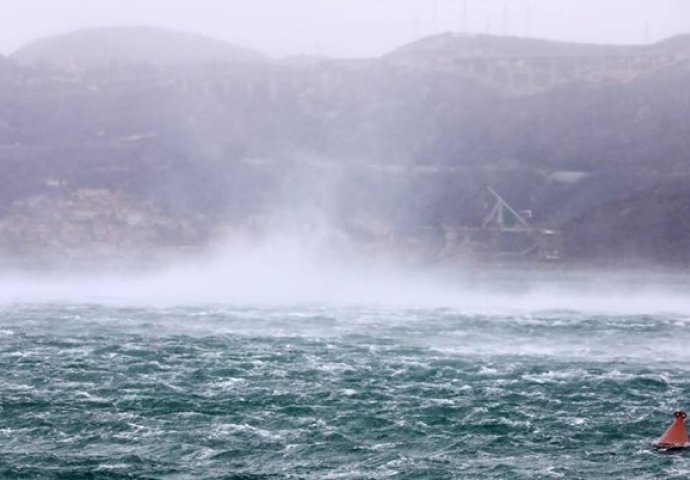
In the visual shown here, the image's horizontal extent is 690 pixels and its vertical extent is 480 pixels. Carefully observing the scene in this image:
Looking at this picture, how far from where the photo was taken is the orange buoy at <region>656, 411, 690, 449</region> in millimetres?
25719

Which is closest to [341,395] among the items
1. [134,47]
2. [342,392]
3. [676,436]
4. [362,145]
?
[342,392]

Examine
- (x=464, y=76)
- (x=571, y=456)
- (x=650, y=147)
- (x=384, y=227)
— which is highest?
(x=464, y=76)

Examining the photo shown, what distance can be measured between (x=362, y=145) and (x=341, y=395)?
47.5 metres

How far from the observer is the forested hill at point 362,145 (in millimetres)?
66188

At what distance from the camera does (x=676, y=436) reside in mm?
25891

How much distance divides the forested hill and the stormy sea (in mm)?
→ 18812

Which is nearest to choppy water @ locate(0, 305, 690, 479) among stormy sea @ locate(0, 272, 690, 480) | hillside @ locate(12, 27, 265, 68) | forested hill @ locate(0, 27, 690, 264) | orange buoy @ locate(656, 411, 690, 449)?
stormy sea @ locate(0, 272, 690, 480)

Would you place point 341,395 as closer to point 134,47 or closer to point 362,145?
point 362,145

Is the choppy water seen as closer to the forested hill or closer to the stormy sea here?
the stormy sea

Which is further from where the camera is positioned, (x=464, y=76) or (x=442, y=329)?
(x=464, y=76)

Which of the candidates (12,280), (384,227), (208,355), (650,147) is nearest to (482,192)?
(384,227)

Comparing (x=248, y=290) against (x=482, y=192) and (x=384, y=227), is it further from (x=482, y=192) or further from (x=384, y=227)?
(x=482, y=192)

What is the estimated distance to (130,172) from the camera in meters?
73.4

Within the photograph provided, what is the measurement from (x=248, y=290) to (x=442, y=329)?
14278 millimetres
